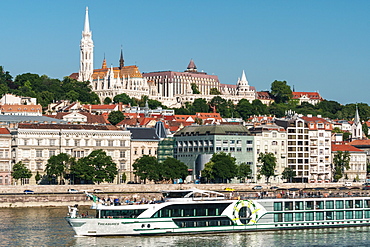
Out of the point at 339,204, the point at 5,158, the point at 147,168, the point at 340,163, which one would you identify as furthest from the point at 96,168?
the point at 339,204

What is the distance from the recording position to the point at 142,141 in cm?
10044

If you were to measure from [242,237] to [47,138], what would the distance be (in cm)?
4256

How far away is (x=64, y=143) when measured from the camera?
93.3 metres

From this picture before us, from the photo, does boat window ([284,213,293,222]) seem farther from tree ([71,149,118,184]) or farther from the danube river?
tree ([71,149,118,184])

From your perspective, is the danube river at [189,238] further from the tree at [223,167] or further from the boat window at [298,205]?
the tree at [223,167]

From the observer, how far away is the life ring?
2168 inches

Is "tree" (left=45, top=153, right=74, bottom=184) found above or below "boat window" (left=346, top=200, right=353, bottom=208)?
above

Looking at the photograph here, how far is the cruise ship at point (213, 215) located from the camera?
174 ft

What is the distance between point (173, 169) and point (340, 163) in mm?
26054

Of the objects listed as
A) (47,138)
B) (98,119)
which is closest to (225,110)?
(98,119)

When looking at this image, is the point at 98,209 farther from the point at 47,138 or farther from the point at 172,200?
the point at 47,138

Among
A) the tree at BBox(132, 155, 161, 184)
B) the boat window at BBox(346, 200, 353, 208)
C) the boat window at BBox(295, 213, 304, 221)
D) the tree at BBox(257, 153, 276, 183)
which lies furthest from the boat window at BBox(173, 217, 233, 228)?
the tree at BBox(257, 153, 276, 183)

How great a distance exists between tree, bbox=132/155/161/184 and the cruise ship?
33319 millimetres

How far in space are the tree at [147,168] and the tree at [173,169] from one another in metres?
0.68
